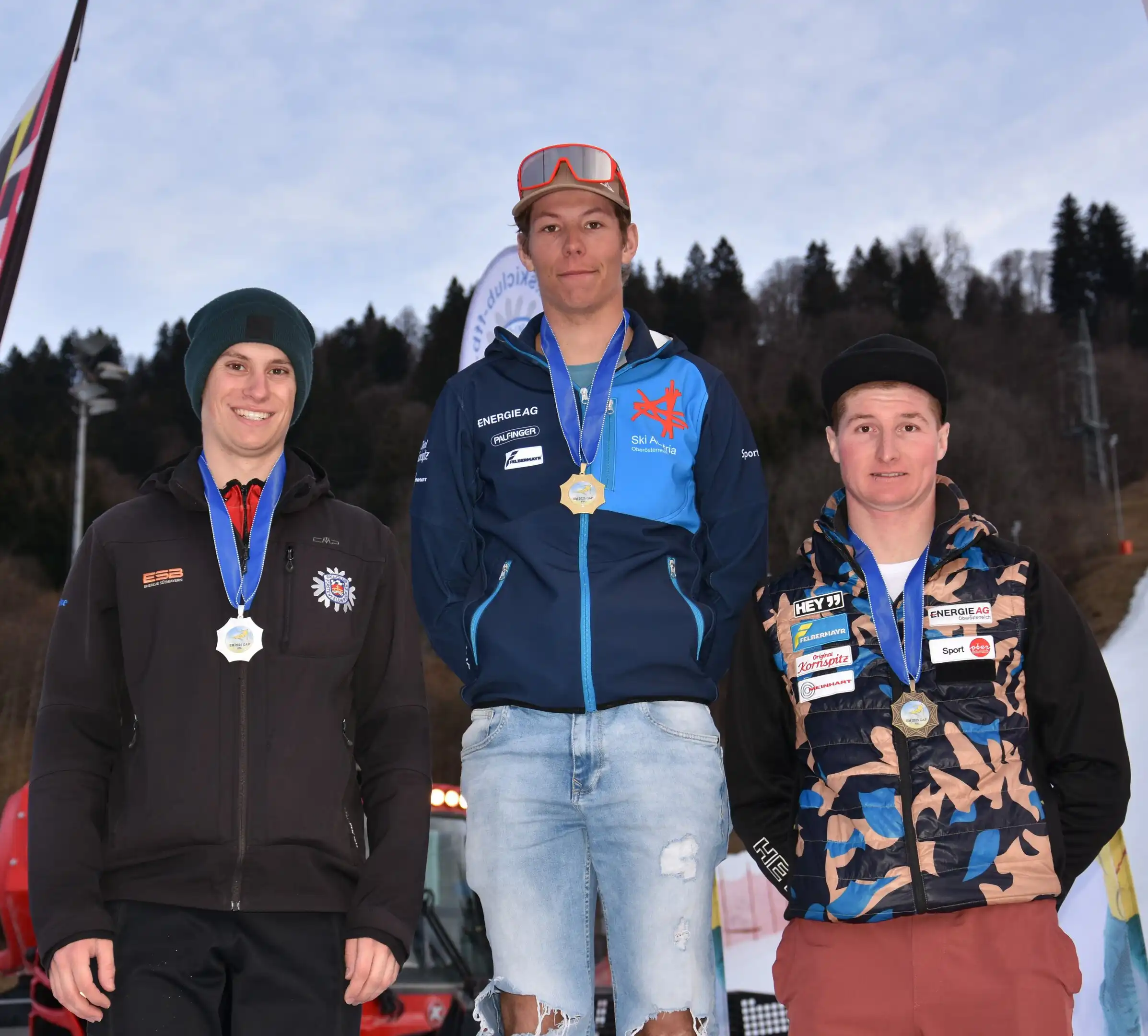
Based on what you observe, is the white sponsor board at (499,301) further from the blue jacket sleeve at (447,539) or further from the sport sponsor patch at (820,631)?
the sport sponsor patch at (820,631)

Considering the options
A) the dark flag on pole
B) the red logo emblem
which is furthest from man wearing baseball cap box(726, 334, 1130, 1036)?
the dark flag on pole

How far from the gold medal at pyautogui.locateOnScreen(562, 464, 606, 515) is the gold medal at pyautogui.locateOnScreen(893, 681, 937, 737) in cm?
90

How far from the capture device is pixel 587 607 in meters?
3.07

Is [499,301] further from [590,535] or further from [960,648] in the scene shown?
[960,648]

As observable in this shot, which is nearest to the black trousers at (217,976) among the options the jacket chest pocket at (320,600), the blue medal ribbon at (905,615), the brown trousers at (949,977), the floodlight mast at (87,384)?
the jacket chest pocket at (320,600)

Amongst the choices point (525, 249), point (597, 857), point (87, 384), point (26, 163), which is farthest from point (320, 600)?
point (87, 384)

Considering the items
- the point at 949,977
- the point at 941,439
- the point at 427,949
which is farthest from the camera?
the point at 427,949

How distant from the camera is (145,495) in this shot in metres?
2.99

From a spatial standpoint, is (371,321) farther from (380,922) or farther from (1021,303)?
(380,922)

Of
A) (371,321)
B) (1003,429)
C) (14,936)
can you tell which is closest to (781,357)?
(1003,429)

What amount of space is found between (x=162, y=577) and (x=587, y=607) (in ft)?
3.29

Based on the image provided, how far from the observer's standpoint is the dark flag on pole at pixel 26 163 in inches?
167

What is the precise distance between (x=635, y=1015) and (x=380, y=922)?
2.22 feet

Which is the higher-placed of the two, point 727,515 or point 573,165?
point 573,165
